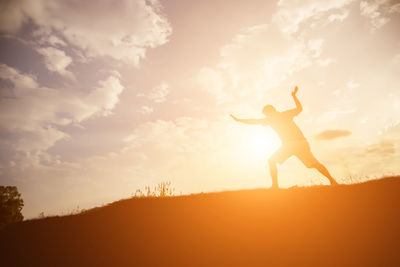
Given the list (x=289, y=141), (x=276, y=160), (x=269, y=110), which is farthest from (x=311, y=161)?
(x=269, y=110)

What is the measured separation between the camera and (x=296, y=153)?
678cm

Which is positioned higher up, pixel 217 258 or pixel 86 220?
pixel 86 220

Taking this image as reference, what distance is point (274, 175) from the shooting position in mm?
6836

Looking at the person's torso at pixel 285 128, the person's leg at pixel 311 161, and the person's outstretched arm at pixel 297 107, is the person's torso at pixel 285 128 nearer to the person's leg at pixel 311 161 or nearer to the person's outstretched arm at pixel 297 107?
the person's outstretched arm at pixel 297 107

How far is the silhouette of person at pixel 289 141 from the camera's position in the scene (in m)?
6.62

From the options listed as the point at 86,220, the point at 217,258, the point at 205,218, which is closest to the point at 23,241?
the point at 86,220

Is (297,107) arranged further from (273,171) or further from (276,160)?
(273,171)

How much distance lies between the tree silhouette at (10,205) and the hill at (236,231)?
65.2ft

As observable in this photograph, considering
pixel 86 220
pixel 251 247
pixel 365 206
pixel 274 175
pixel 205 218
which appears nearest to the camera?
pixel 251 247

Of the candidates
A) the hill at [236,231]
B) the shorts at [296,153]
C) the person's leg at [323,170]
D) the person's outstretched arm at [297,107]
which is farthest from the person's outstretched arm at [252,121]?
the hill at [236,231]

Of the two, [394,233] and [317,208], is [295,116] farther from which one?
[394,233]

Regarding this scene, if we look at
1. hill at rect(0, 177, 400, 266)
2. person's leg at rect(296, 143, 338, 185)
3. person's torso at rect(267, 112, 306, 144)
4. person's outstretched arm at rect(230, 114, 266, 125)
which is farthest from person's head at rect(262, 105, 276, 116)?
hill at rect(0, 177, 400, 266)

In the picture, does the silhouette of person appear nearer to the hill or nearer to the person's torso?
the person's torso

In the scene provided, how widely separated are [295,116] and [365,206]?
3.25 meters
